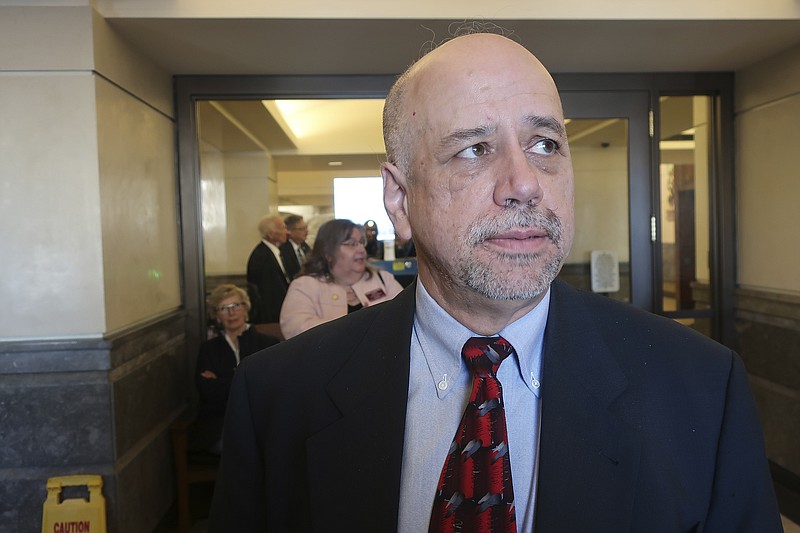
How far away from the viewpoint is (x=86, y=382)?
8.74 ft

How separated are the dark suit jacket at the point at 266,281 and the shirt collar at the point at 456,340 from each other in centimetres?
287

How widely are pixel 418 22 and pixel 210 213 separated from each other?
5.61ft

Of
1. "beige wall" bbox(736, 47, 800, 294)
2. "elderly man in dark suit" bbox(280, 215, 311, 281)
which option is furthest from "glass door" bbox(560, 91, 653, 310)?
"elderly man in dark suit" bbox(280, 215, 311, 281)

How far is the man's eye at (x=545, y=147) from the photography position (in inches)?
40.7

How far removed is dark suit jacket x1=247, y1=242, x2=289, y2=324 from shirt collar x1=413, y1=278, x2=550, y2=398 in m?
2.87

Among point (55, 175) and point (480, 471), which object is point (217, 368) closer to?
point (55, 175)

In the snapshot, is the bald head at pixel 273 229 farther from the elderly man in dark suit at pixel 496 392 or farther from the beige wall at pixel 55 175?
the elderly man in dark suit at pixel 496 392

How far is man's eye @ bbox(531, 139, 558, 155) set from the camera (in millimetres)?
1033

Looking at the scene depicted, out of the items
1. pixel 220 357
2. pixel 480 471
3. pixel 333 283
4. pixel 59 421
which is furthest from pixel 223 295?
pixel 480 471

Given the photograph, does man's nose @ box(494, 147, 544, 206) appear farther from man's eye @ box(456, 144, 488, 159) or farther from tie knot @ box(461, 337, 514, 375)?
tie knot @ box(461, 337, 514, 375)

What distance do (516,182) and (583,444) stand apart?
1.29ft

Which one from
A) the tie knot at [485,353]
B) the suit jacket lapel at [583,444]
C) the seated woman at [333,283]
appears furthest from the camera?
the seated woman at [333,283]

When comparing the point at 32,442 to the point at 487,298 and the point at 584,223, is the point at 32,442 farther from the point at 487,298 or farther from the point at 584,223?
the point at 584,223

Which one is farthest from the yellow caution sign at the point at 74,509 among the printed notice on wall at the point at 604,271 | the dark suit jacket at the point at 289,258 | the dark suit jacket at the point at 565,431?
the printed notice on wall at the point at 604,271
